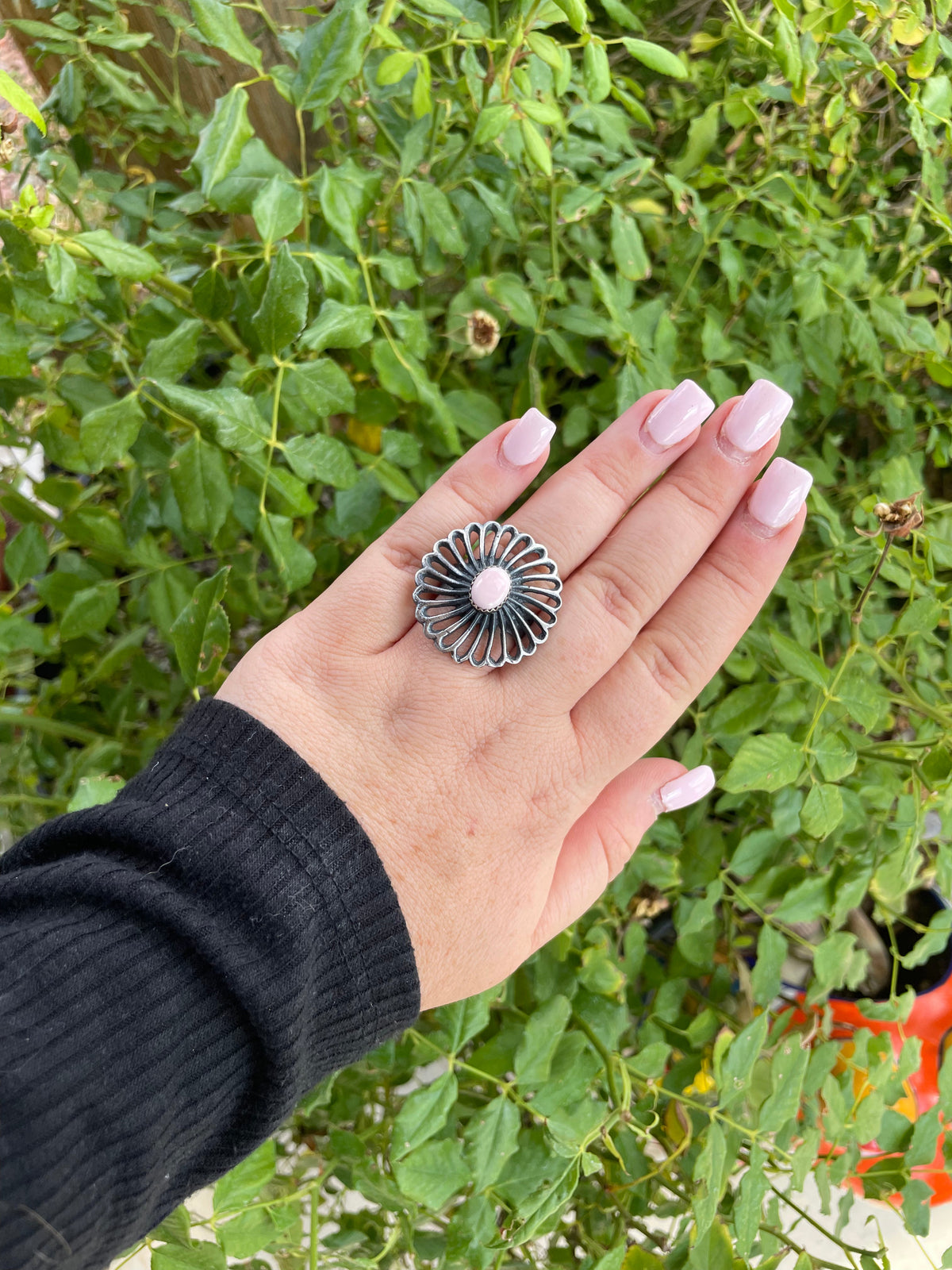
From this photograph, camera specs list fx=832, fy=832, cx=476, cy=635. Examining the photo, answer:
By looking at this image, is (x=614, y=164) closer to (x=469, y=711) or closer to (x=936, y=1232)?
(x=469, y=711)

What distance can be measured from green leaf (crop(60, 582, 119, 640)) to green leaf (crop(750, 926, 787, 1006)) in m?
0.84

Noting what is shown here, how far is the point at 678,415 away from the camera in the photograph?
0.80 metres

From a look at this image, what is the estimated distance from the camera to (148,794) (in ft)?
2.27

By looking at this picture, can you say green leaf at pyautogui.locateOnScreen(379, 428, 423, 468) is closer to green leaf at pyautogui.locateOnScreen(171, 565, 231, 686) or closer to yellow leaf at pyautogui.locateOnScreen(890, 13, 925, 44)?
green leaf at pyautogui.locateOnScreen(171, 565, 231, 686)

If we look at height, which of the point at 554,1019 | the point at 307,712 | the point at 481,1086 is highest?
the point at 307,712

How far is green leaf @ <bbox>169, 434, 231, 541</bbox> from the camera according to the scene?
31.8 inches

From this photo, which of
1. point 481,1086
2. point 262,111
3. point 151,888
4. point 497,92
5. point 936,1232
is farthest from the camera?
point 936,1232

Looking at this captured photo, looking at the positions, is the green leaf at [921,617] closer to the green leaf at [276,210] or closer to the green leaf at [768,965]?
the green leaf at [768,965]

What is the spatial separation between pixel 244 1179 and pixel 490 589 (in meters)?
0.56

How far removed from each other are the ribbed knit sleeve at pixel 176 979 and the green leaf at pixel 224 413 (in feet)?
0.79

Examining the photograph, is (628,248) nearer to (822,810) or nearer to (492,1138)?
(822,810)

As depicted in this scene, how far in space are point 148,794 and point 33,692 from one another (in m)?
0.85

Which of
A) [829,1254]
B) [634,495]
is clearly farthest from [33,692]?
[829,1254]

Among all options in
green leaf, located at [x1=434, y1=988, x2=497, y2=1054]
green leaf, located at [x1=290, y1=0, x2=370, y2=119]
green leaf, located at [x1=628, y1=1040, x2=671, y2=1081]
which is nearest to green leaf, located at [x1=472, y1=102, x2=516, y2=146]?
green leaf, located at [x1=290, y1=0, x2=370, y2=119]
